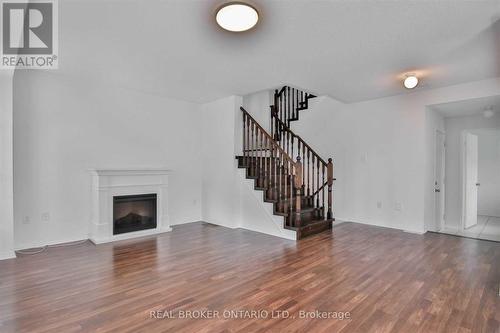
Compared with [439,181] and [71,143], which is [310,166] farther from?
[71,143]

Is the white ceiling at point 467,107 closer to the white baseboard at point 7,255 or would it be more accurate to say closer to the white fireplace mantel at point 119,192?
the white fireplace mantel at point 119,192

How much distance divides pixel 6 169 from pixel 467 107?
7.35 meters

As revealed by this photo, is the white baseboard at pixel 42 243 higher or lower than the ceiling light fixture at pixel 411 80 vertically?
lower

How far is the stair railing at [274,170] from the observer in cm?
463

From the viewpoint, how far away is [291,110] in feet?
20.0

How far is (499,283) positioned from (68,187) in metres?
5.72

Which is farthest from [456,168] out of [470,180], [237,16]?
[237,16]

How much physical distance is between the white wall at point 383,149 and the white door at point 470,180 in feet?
2.73

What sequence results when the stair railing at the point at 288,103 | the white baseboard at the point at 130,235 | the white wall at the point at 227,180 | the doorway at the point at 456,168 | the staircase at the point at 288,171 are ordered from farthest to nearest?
the stair railing at the point at 288,103 → the doorway at the point at 456,168 → the white wall at the point at 227,180 → the staircase at the point at 288,171 → the white baseboard at the point at 130,235

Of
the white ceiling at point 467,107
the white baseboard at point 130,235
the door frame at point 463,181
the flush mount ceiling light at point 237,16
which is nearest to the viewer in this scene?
the flush mount ceiling light at point 237,16

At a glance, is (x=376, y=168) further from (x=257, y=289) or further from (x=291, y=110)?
(x=257, y=289)

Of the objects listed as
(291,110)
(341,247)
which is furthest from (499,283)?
(291,110)

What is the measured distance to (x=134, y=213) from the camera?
4.74 metres

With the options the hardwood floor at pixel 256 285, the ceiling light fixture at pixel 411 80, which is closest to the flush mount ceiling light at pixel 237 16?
the hardwood floor at pixel 256 285
